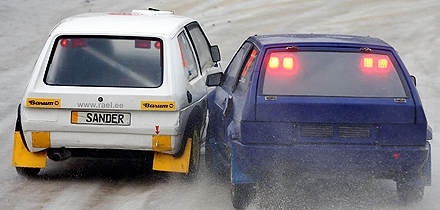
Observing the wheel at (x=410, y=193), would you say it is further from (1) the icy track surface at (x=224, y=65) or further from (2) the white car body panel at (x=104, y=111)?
(2) the white car body panel at (x=104, y=111)

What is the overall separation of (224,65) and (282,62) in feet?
28.5

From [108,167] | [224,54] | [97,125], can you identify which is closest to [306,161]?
[97,125]

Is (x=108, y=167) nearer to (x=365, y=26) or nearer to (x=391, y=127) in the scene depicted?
(x=391, y=127)

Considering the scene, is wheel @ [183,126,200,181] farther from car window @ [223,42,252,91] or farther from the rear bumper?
the rear bumper

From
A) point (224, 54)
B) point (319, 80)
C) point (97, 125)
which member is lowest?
point (224, 54)

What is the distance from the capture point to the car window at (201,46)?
1048 cm

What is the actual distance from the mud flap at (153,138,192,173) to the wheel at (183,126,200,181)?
0.27 meters

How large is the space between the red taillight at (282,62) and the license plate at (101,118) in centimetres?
168

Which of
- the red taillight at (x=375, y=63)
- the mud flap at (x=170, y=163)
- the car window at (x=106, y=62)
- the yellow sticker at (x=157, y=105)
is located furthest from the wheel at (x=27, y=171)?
the red taillight at (x=375, y=63)

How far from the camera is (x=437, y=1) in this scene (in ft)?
82.5

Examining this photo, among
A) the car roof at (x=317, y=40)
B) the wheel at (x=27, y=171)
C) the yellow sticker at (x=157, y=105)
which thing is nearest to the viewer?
the car roof at (x=317, y=40)

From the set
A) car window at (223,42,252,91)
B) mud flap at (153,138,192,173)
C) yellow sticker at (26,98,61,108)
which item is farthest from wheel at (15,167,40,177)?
car window at (223,42,252,91)

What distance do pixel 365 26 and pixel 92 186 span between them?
14.0m

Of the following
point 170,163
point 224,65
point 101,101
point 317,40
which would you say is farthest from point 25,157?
point 224,65
